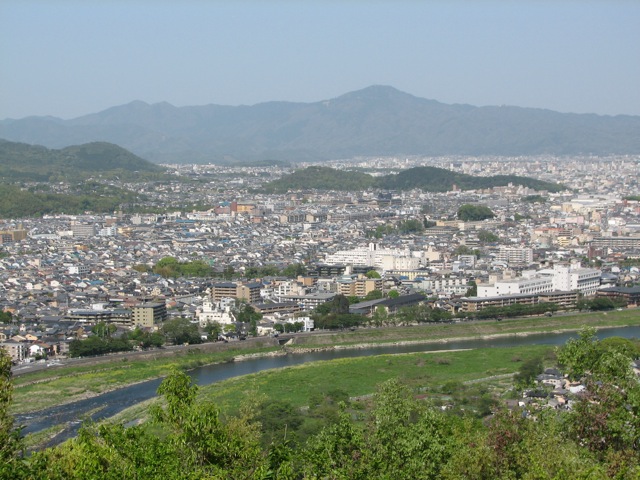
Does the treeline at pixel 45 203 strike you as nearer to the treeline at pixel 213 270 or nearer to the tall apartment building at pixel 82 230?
the tall apartment building at pixel 82 230

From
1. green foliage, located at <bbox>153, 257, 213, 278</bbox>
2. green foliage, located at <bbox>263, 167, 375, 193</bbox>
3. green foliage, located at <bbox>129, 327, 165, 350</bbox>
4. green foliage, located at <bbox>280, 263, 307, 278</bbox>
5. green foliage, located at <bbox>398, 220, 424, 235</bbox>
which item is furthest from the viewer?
green foliage, located at <bbox>263, 167, 375, 193</bbox>

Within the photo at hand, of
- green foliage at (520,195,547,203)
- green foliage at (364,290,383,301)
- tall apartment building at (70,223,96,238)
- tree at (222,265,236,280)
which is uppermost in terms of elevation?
green foliage at (520,195,547,203)

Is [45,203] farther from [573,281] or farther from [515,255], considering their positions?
[573,281]

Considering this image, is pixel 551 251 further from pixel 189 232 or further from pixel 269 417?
pixel 269 417

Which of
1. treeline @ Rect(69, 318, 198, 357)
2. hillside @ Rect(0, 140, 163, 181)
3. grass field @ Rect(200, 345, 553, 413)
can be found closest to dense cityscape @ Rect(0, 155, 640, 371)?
treeline @ Rect(69, 318, 198, 357)

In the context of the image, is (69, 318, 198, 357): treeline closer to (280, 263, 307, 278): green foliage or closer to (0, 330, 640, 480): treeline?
(280, 263, 307, 278): green foliage

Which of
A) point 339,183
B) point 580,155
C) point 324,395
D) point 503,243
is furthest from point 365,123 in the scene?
point 324,395

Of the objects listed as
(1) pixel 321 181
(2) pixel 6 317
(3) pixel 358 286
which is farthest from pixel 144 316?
(1) pixel 321 181
